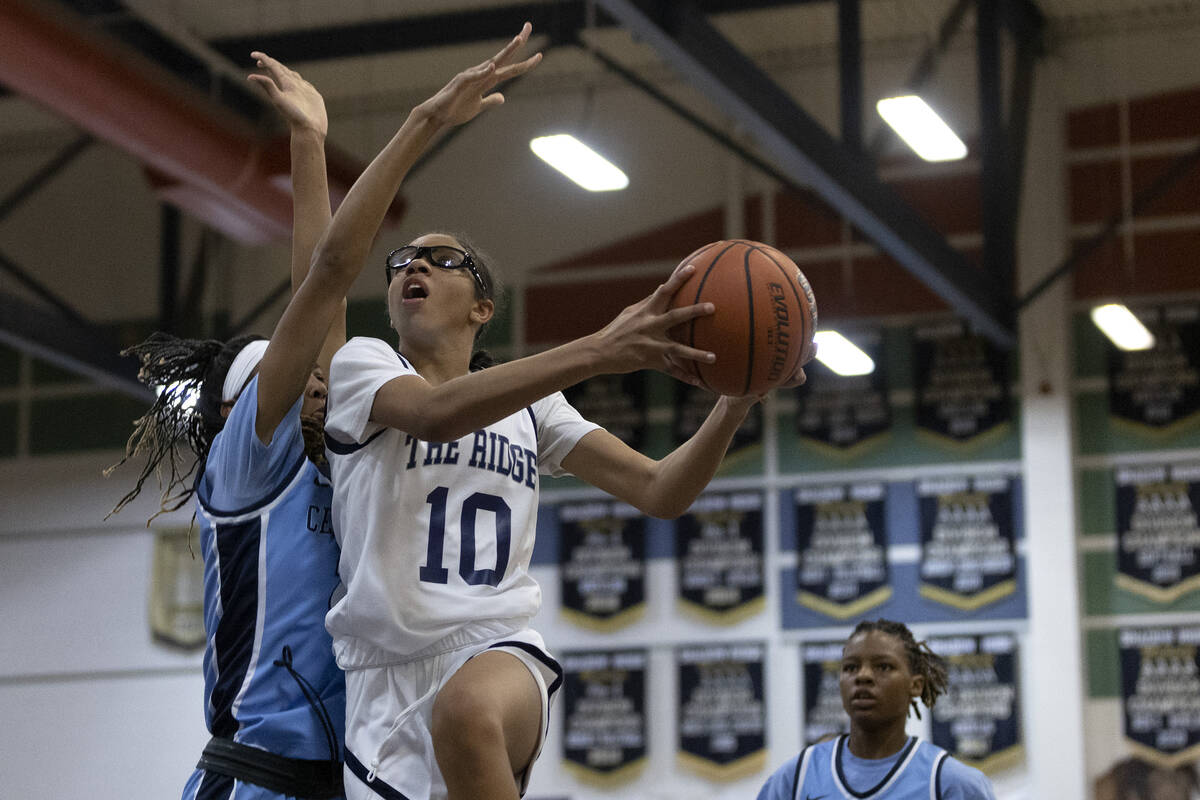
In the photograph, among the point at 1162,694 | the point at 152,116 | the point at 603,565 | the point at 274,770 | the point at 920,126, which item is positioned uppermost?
the point at 152,116

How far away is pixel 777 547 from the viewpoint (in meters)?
12.5

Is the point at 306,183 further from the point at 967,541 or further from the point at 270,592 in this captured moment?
the point at 967,541

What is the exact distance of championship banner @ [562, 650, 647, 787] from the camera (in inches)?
487

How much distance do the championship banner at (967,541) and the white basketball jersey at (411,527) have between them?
8.88 m

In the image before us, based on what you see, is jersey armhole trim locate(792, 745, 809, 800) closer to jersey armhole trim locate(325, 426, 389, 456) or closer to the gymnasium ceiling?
jersey armhole trim locate(325, 426, 389, 456)

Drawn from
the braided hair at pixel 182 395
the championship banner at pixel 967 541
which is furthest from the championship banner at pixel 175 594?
the braided hair at pixel 182 395

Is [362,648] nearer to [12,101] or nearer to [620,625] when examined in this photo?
[620,625]

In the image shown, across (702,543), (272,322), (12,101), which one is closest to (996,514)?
(702,543)

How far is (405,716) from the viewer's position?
3.28 m

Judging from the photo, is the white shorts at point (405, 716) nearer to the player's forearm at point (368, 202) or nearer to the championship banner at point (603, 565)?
the player's forearm at point (368, 202)

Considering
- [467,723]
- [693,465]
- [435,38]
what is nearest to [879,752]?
[693,465]

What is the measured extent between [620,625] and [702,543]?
2.92 feet

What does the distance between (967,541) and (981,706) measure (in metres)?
1.17

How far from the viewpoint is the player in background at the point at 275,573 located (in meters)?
3.39
